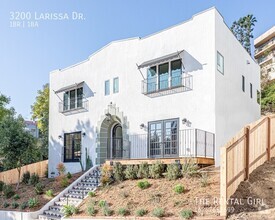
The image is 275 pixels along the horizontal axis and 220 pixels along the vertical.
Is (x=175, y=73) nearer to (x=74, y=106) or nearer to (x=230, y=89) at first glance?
(x=230, y=89)

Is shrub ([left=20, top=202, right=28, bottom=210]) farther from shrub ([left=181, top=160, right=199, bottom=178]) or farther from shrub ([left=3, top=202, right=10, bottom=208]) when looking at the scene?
shrub ([left=181, top=160, right=199, bottom=178])

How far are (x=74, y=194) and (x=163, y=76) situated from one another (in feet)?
23.5

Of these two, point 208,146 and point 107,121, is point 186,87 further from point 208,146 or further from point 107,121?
point 107,121

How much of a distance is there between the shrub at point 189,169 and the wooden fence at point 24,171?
12.9 metres

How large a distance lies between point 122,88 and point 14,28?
21.5ft

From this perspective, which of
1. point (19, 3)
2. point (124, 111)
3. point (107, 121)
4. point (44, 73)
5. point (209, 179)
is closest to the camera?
point (209, 179)

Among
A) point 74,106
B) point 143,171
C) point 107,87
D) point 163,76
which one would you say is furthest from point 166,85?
point 74,106

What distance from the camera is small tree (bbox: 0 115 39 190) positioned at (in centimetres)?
1684

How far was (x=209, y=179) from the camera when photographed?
10398 millimetres

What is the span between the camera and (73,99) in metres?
20.2

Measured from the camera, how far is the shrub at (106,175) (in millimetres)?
13266

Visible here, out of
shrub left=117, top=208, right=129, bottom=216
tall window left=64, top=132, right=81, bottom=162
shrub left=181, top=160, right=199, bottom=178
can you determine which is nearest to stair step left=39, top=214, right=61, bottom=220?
shrub left=117, top=208, right=129, bottom=216

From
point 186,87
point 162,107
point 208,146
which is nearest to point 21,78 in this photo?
point 162,107

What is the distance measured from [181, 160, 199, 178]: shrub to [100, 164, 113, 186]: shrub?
11.8 feet
